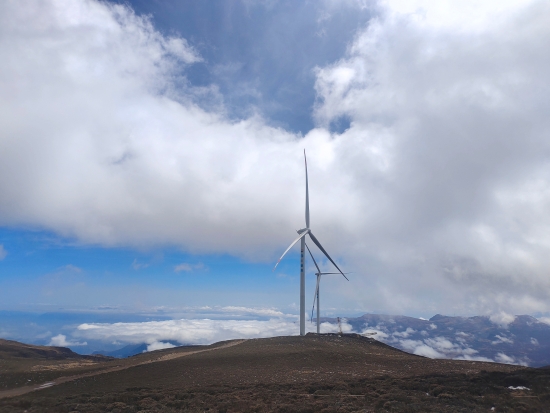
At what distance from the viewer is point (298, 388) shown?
34438 mm

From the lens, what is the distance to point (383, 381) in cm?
3550

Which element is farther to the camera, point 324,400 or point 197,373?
point 197,373

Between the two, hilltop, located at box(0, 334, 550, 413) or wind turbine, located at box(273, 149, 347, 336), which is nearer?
hilltop, located at box(0, 334, 550, 413)

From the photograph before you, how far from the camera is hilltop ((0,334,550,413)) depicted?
27359 mm

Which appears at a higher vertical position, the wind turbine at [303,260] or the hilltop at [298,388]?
the wind turbine at [303,260]

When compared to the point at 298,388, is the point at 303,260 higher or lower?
higher

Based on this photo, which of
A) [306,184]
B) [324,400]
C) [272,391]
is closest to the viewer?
[324,400]

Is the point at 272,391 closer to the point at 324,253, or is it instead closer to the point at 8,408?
the point at 8,408

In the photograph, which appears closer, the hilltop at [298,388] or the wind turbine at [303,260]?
the hilltop at [298,388]

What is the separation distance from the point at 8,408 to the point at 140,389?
11325 millimetres

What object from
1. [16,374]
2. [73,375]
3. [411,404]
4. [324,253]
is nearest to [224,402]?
[411,404]

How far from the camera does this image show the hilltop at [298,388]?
27.4 metres

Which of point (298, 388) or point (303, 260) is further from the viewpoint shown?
point (303, 260)

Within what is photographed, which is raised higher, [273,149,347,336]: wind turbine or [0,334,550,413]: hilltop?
[273,149,347,336]: wind turbine
